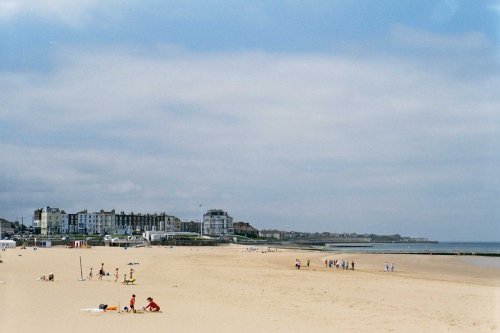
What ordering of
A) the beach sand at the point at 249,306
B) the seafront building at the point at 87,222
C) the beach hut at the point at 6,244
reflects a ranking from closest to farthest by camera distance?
the beach sand at the point at 249,306 → the beach hut at the point at 6,244 → the seafront building at the point at 87,222

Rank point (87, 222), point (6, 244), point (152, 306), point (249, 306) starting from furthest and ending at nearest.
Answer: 1. point (87, 222)
2. point (6, 244)
3. point (249, 306)
4. point (152, 306)

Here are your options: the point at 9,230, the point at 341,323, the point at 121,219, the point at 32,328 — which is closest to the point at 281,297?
the point at 341,323

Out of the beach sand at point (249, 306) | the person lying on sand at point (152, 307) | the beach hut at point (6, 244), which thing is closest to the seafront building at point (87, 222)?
the beach hut at point (6, 244)

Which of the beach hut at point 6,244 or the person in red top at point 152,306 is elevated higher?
the person in red top at point 152,306

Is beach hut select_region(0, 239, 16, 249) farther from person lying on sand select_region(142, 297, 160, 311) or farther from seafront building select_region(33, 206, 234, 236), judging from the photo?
seafront building select_region(33, 206, 234, 236)

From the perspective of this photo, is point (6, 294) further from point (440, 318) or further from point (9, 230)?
point (9, 230)

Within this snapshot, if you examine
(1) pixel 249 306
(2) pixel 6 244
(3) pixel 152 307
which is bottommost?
(2) pixel 6 244

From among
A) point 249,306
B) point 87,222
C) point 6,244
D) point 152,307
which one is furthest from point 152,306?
point 87,222

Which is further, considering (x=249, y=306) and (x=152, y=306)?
(x=249, y=306)

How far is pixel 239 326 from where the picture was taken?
14258mm

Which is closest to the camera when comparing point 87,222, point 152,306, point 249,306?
point 152,306

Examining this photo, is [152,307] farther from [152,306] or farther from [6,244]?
[6,244]

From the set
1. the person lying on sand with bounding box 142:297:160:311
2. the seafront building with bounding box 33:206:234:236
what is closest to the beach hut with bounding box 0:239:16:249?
the person lying on sand with bounding box 142:297:160:311

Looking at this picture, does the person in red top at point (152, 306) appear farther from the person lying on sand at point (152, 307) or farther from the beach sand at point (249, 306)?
the beach sand at point (249, 306)
